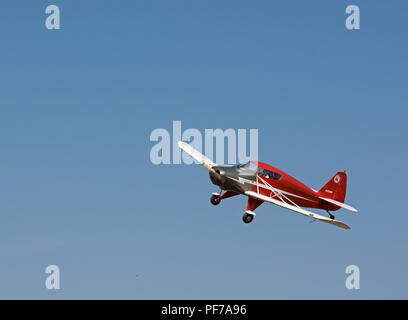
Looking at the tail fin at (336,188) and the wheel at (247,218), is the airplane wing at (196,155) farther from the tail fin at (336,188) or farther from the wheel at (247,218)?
the tail fin at (336,188)

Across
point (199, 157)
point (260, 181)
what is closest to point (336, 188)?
point (260, 181)

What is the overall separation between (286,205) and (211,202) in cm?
769

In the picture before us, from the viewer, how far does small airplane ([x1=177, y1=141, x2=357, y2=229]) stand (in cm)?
6038

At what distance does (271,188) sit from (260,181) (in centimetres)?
109

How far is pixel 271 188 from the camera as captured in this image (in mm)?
61125

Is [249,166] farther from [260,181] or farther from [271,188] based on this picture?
[271,188]

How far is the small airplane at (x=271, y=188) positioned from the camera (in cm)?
6038

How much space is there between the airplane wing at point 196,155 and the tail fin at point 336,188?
32.7 feet

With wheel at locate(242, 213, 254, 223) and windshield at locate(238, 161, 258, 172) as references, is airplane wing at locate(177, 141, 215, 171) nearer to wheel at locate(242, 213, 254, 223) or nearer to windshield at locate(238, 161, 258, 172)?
windshield at locate(238, 161, 258, 172)

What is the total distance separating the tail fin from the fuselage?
7.59 feet

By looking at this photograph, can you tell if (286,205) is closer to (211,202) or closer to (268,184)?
(268,184)

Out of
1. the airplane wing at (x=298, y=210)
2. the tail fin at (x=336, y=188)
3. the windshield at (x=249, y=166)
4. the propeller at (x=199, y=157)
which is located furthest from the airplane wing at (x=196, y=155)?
the tail fin at (x=336, y=188)
